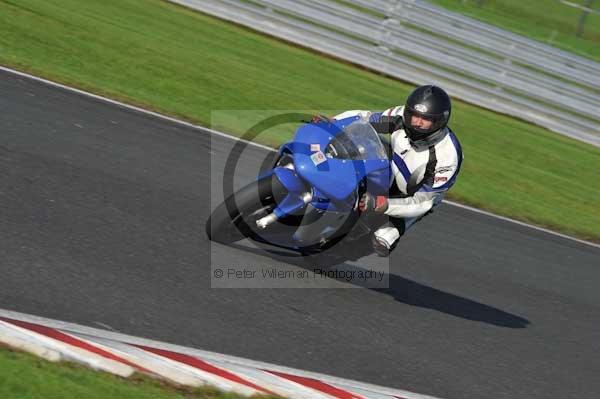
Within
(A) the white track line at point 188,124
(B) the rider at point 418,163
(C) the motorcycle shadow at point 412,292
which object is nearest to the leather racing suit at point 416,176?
(B) the rider at point 418,163

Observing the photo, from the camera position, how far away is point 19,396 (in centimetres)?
407

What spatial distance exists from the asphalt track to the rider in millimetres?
772

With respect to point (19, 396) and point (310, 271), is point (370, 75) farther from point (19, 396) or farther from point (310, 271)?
point (19, 396)

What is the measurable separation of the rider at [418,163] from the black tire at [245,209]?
702 mm

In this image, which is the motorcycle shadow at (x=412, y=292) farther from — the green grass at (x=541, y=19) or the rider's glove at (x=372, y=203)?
the green grass at (x=541, y=19)

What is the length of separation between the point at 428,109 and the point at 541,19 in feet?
84.9

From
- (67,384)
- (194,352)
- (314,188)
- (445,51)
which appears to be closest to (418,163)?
(314,188)

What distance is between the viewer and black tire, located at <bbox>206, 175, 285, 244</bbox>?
6504 millimetres

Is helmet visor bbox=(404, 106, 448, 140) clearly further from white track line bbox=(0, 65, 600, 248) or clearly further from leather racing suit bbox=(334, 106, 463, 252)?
white track line bbox=(0, 65, 600, 248)

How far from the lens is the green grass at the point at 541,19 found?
91.8 ft

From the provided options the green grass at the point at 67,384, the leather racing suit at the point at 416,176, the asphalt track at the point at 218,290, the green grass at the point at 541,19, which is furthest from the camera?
the green grass at the point at 541,19

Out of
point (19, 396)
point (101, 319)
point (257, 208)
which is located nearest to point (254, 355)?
point (101, 319)

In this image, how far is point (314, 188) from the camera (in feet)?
21.1

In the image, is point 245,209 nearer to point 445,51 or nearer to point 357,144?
point 357,144
